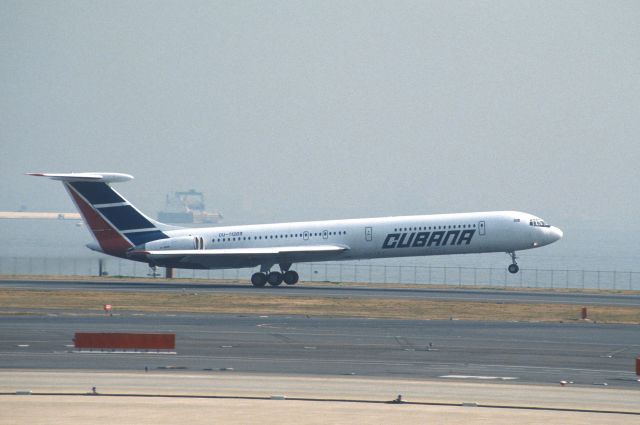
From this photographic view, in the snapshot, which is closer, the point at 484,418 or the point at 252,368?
the point at 484,418

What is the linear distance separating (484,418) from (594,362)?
483 inches

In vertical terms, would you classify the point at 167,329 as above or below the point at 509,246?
below

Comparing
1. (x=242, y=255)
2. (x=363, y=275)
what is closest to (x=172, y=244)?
(x=242, y=255)

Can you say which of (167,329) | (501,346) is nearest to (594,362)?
(501,346)

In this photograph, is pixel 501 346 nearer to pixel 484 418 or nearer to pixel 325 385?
pixel 325 385

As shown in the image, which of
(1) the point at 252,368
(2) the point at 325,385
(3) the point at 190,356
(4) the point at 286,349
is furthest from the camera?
(4) the point at 286,349

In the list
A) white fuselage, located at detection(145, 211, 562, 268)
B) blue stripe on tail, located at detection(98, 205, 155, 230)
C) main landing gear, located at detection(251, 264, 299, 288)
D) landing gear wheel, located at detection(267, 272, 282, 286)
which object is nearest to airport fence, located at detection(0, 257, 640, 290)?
white fuselage, located at detection(145, 211, 562, 268)

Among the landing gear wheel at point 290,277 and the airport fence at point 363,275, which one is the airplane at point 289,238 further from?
the airport fence at point 363,275

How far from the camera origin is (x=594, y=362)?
117 ft

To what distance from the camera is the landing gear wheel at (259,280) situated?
72688 millimetres

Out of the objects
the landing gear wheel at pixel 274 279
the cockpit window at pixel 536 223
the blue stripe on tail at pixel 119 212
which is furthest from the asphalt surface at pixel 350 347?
the cockpit window at pixel 536 223

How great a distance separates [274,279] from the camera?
2876 inches

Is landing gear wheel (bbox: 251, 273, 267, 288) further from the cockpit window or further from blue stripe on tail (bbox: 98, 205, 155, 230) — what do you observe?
the cockpit window

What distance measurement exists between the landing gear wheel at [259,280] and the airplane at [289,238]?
0.07 meters
